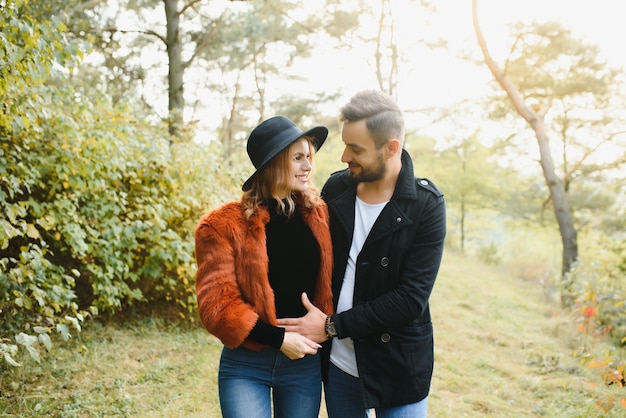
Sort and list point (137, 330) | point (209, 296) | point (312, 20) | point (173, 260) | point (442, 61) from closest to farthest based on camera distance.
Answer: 1. point (209, 296)
2. point (173, 260)
3. point (137, 330)
4. point (312, 20)
5. point (442, 61)

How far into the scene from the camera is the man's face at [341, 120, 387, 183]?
225 cm

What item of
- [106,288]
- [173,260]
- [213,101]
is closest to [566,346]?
[173,260]

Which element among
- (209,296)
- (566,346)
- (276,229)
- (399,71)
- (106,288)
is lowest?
(566,346)

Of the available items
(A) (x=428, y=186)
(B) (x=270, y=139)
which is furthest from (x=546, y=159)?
(B) (x=270, y=139)

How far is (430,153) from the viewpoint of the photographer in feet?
77.0

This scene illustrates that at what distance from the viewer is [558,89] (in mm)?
12484

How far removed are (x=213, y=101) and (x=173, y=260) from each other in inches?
619

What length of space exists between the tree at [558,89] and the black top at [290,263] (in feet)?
31.9

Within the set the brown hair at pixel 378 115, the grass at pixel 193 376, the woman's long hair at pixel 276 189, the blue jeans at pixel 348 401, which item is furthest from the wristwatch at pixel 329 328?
the grass at pixel 193 376

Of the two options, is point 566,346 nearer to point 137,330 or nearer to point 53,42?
point 137,330

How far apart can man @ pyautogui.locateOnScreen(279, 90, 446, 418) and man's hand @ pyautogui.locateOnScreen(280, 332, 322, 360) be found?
53 millimetres

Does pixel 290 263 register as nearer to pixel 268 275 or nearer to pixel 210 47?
pixel 268 275

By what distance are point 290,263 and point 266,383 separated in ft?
1.81

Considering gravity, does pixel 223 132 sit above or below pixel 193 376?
above
